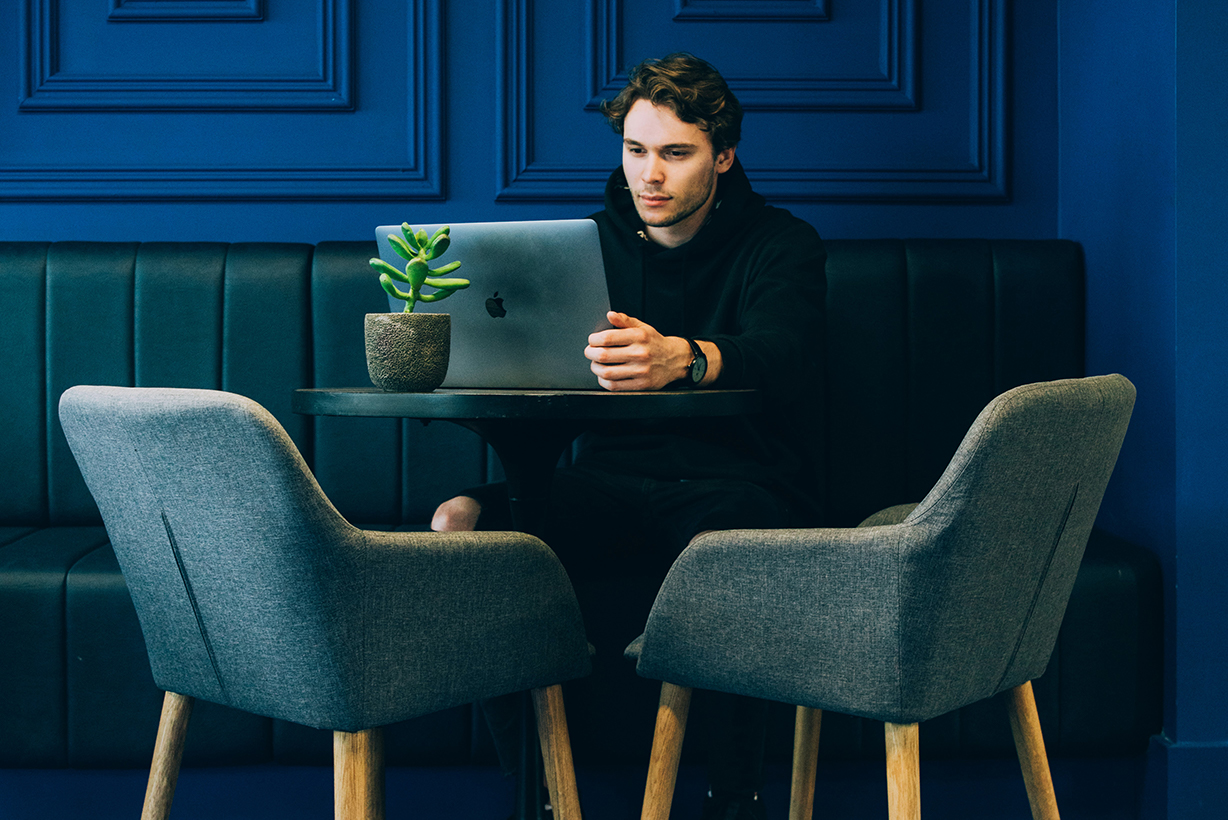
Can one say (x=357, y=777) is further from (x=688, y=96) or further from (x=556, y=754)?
(x=688, y=96)

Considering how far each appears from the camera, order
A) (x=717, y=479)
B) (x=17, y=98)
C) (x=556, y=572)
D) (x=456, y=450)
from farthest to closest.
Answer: (x=17, y=98), (x=456, y=450), (x=717, y=479), (x=556, y=572)

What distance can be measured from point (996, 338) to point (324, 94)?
5.15ft

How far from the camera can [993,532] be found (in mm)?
978

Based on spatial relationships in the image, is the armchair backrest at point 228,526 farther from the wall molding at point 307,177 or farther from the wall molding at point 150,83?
the wall molding at point 150,83

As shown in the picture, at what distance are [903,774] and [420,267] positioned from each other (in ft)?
2.63

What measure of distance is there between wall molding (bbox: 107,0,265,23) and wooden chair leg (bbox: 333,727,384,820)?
70.7 inches

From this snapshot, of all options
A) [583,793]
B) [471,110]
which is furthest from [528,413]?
[471,110]

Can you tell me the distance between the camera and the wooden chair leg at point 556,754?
1.13 m

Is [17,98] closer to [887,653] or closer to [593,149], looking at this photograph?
[593,149]

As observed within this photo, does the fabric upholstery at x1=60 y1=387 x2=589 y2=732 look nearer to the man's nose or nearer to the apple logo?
the apple logo

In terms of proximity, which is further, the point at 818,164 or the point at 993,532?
the point at 818,164

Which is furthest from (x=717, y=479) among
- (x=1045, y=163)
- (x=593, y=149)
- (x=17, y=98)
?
(x=17, y=98)

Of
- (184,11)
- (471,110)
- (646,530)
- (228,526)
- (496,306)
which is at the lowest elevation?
(646,530)

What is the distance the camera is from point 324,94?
2.16 meters
